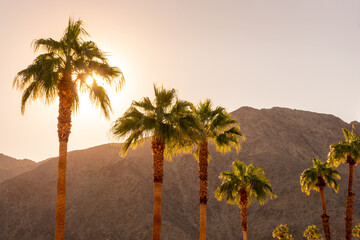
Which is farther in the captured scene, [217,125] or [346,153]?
[346,153]

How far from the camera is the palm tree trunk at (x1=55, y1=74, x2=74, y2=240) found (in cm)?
1423

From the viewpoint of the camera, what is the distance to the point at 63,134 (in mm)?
14969

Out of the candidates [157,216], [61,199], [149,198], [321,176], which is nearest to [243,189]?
[321,176]

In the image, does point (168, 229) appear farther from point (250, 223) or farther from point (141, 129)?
point (141, 129)

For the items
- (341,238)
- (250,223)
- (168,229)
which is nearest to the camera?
(341,238)

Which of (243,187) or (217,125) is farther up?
(217,125)

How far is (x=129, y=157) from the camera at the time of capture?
397 feet

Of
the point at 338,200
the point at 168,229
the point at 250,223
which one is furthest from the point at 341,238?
the point at 168,229

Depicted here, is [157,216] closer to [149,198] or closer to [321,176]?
[321,176]

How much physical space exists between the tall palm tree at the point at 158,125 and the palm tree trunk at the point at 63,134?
11.3 ft

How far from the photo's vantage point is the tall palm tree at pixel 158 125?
60.5 feet

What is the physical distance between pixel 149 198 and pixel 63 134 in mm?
86471

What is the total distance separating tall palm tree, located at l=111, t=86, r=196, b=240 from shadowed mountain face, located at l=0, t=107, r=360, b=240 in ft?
227

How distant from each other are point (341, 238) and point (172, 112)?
69.8 m
